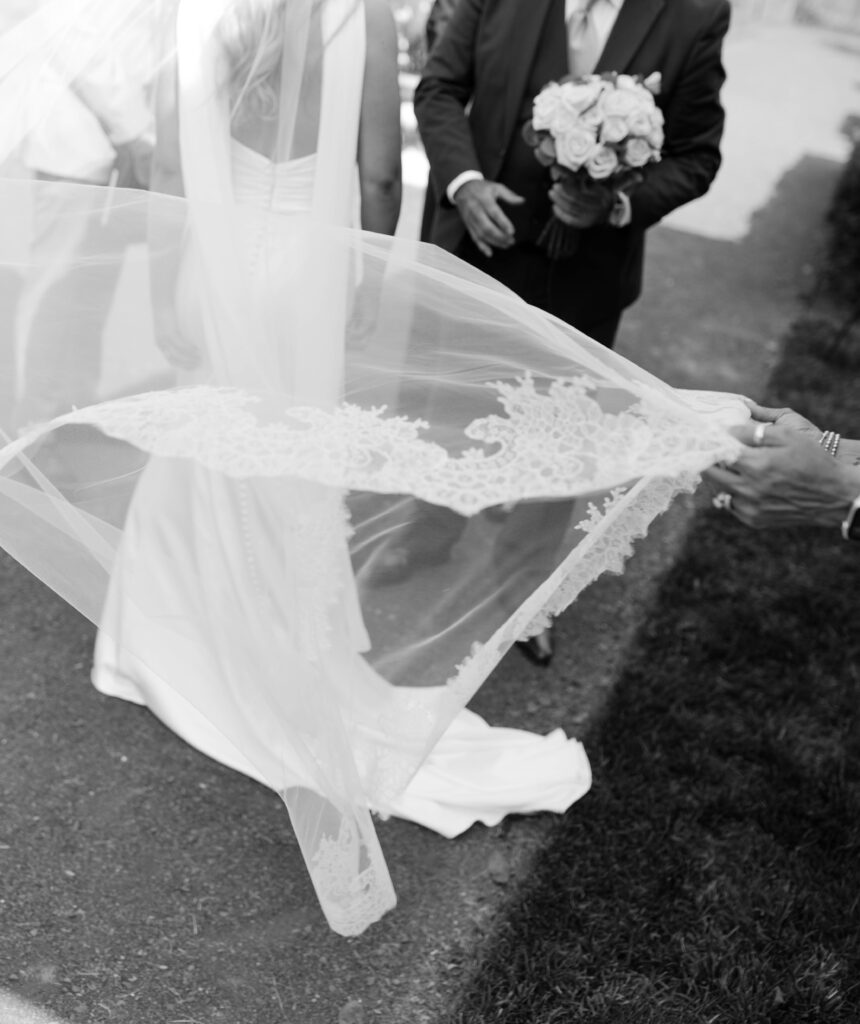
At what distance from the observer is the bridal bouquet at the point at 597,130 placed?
3.48 metres

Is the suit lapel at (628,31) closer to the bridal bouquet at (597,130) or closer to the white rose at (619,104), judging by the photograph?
the bridal bouquet at (597,130)

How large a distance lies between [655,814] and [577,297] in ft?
5.88

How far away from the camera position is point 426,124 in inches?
159

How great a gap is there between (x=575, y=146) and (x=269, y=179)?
0.97 metres

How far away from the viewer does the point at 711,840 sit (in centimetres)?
356

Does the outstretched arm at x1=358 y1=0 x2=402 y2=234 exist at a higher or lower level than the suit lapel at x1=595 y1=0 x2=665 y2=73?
lower

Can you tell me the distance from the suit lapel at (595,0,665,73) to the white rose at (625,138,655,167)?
395 mm

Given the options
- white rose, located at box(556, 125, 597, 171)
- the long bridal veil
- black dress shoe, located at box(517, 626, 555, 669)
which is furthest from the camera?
black dress shoe, located at box(517, 626, 555, 669)

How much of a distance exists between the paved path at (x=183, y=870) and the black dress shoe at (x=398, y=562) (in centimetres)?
90

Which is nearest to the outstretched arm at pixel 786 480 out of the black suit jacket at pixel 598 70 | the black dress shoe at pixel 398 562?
the black dress shoe at pixel 398 562

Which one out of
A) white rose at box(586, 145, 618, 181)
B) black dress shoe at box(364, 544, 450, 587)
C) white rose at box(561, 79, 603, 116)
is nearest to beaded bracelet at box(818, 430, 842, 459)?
black dress shoe at box(364, 544, 450, 587)

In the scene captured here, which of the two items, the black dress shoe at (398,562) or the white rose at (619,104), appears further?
the white rose at (619,104)

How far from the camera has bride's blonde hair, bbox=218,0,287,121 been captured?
2906mm

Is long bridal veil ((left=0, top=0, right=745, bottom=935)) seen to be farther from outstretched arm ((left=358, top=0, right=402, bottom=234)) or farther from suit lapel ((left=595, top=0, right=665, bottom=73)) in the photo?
suit lapel ((left=595, top=0, right=665, bottom=73))
